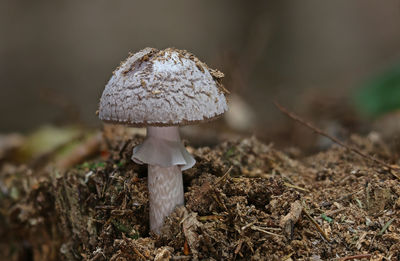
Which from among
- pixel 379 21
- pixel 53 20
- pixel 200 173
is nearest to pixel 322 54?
pixel 379 21

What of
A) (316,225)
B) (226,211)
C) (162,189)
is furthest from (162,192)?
(316,225)

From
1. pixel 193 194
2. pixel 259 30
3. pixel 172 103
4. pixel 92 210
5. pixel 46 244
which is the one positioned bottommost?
pixel 46 244

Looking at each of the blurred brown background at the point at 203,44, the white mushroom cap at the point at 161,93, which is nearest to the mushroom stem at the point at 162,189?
the white mushroom cap at the point at 161,93

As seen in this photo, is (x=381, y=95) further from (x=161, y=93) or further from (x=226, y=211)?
(x=161, y=93)

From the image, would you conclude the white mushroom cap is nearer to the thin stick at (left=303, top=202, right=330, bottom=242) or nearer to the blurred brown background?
the thin stick at (left=303, top=202, right=330, bottom=242)

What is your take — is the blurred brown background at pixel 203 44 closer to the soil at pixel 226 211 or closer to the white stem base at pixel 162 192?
the soil at pixel 226 211

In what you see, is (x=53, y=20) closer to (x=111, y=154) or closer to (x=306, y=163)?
(x=111, y=154)

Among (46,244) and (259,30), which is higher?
(259,30)
